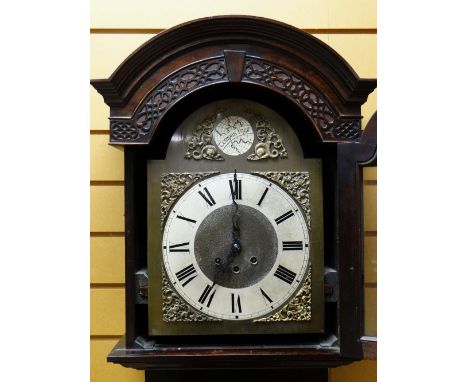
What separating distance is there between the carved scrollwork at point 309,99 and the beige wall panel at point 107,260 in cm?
62

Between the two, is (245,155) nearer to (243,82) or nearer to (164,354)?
(243,82)

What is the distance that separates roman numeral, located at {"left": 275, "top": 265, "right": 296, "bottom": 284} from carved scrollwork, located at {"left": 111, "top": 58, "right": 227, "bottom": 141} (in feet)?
1.43

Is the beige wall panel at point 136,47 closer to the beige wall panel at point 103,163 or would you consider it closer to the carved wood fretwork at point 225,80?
the beige wall panel at point 103,163

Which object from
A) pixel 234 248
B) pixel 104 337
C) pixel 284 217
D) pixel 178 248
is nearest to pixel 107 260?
pixel 104 337

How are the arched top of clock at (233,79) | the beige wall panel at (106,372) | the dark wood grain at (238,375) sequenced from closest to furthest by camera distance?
1. the arched top of clock at (233,79)
2. the dark wood grain at (238,375)
3. the beige wall panel at (106,372)

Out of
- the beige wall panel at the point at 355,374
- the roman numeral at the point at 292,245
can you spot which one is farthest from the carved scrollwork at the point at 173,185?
the beige wall panel at the point at 355,374

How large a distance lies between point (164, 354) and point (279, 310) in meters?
0.28

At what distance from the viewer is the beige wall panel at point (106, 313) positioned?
139 cm

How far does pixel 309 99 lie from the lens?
1124mm

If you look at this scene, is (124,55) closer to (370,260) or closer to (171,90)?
(171,90)

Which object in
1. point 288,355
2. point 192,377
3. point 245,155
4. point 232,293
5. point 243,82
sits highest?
point 243,82

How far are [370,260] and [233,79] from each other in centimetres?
51

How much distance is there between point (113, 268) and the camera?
140 centimetres

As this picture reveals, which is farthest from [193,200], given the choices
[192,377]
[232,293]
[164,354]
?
[192,377]
